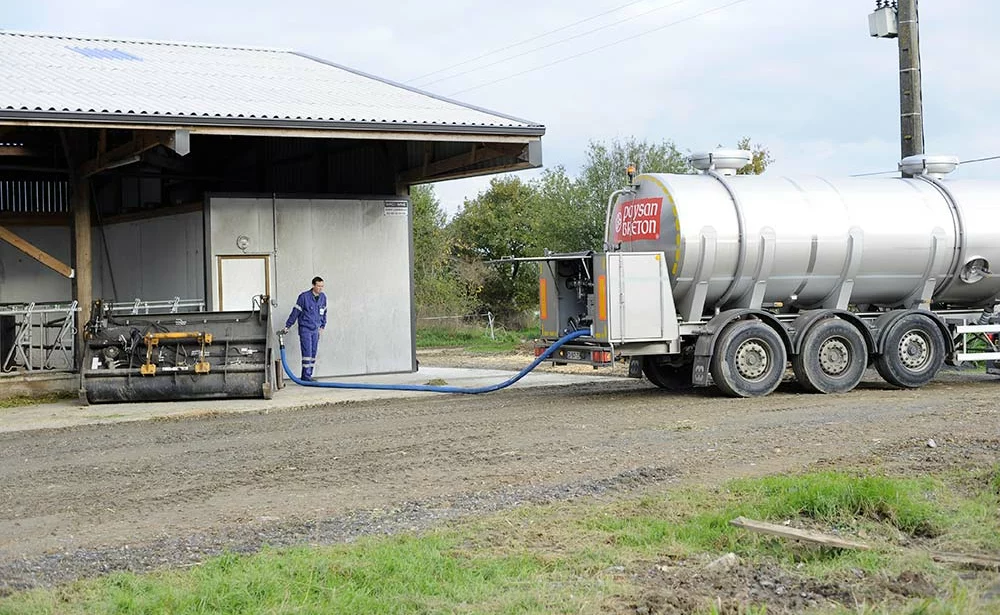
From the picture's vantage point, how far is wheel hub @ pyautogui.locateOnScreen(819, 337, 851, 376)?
54.4ft

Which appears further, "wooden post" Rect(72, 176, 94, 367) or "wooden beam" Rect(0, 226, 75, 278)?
"wooden post" Rect(72, 176, 94, 367)

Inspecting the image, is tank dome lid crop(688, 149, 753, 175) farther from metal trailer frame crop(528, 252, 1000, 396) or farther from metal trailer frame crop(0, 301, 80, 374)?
metal trailer frame crop(0, 301, 80, 374)

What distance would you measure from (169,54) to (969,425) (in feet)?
55.6

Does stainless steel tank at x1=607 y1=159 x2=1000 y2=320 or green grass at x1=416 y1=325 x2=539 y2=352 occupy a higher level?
stainless steel tank at x1=607 y1=159 x2=1000 y2=320

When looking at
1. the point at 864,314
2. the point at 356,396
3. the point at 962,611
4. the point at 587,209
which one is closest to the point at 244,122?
the point at 356,396

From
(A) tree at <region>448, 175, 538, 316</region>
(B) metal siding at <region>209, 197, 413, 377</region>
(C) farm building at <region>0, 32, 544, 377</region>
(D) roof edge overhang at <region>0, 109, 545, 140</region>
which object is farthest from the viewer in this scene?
(A) tree at <region>448, 175, 538, 316</region>

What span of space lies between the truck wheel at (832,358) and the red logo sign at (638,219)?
2673 millimetres

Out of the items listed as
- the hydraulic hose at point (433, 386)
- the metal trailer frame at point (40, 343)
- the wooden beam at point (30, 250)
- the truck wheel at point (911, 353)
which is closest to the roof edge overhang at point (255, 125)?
the wooden beam at point (30, 250)

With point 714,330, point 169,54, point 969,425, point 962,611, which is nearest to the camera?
point 962,611

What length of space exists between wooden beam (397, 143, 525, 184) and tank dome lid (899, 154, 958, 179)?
6.13 metres

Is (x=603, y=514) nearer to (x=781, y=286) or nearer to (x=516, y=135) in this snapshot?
(x=781, y=286)

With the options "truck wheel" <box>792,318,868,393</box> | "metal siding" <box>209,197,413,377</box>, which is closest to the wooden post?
Answer: "metal siding" <box>209,197,413,377</box>

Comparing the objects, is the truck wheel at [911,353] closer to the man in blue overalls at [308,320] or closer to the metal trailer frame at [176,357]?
the man in blue overalls at [308,320]

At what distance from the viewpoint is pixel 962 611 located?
556 cm
